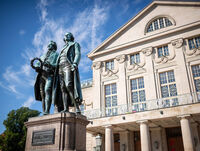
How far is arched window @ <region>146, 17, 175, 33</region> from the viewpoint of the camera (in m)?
22.5

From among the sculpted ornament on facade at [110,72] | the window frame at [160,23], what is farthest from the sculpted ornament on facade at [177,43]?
the sculpted ornament on facade at [110,72]

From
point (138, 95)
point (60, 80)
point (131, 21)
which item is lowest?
point (60, 80)

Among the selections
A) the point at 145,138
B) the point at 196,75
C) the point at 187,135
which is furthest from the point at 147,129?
the point at 196,75

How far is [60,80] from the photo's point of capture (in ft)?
19.5

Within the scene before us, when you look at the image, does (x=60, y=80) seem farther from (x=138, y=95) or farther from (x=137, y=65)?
(x=137, y=65)

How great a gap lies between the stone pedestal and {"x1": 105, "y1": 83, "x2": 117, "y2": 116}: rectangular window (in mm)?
15926

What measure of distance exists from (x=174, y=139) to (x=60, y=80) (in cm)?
1662

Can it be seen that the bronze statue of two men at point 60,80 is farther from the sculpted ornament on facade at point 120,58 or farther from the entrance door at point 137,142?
the sculpted ornament on facade at point 120,58

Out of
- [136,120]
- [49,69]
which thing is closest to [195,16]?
[136,120]

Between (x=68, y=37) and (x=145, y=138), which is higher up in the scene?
(x=68, y=37)

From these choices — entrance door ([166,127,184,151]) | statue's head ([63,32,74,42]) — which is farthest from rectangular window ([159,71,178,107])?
statue's head ([63,32,74,42])

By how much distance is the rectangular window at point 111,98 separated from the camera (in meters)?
21.3

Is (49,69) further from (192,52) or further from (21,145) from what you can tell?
(21,145)

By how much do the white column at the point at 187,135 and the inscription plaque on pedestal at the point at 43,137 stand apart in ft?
41.2
